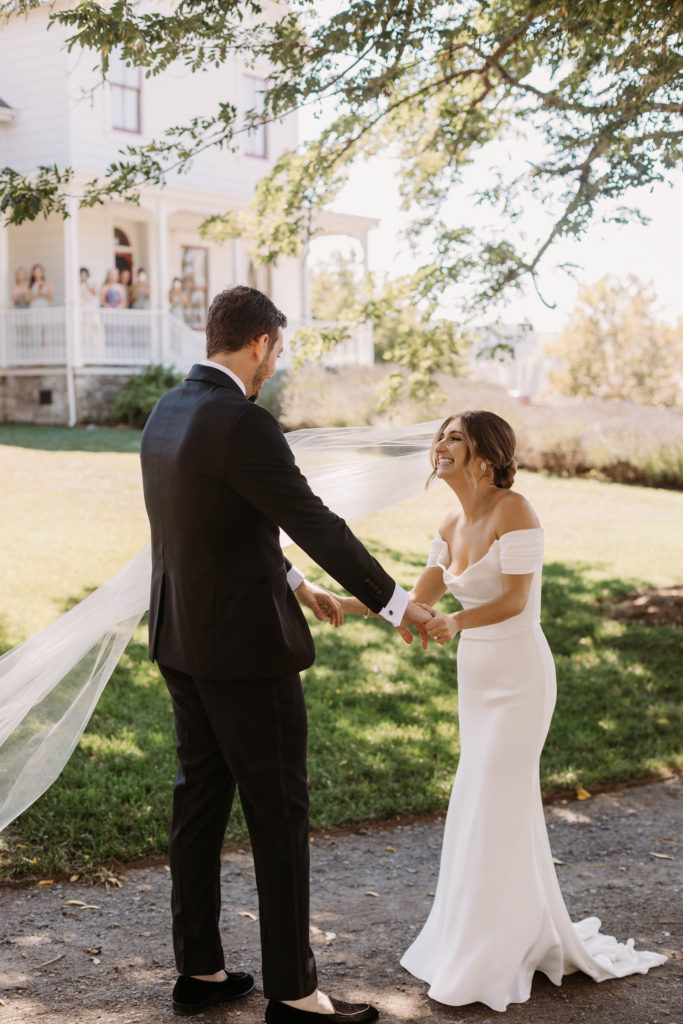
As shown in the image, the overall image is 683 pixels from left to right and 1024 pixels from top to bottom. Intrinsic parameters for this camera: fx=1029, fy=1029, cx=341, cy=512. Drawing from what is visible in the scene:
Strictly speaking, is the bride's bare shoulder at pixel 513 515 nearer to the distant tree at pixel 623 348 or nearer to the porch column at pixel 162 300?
the porch column at pixel 162 300

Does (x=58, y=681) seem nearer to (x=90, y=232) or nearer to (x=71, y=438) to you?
(x=71, y=438)

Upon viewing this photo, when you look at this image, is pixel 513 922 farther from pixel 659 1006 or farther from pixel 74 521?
pixel 74 521

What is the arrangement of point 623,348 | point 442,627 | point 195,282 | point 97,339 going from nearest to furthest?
point 442,627, point 97,339, point 195,282, point 623,348

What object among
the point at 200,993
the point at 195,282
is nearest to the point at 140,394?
the point at 195,282

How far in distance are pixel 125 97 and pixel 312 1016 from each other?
74.3ft

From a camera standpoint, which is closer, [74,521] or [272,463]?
[272,463]

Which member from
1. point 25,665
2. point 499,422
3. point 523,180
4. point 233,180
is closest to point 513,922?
point 499,422

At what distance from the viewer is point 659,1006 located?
372 centimetres

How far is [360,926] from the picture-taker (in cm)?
443

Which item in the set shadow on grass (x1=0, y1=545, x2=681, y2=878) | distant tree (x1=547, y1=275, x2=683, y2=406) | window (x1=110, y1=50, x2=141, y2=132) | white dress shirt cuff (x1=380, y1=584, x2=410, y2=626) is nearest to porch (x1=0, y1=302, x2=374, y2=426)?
window (x1=110, y1=50, x2=141, y2=132)

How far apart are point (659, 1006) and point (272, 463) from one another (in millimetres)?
2430

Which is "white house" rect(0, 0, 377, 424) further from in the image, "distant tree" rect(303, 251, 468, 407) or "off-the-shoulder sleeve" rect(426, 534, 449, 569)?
"off-the-shoulder sleeve" rect(426, 534, 449, 569)

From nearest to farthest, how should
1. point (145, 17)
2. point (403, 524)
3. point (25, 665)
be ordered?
point (25, 665) → point (145, 17) → point (403, 524)

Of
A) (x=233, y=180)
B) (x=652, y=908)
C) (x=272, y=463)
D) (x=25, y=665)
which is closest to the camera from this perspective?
(x=272, y=463)
